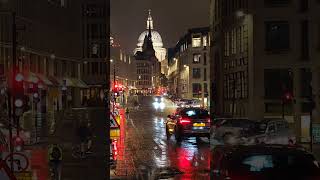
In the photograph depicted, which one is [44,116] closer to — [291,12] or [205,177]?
[291,12]

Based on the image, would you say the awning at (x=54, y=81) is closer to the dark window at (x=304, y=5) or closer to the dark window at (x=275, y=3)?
the dark window at (x=275, y=3)

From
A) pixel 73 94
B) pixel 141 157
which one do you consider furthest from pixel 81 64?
pixel 141 157

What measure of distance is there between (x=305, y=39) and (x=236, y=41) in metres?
8.67

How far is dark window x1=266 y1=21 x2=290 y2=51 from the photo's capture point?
47.5 metres

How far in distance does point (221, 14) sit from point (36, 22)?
2079 centimetres

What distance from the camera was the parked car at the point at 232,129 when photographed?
93.1 ft

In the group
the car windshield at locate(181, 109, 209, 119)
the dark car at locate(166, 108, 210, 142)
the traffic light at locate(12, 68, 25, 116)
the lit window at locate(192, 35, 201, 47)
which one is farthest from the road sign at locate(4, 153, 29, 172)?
the lit window at locate(192, 35, 201, 47)

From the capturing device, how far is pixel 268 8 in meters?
47.9

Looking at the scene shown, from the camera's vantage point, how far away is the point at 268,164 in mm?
10750

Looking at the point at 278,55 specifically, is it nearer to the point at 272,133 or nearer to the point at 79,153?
the point at 272,133

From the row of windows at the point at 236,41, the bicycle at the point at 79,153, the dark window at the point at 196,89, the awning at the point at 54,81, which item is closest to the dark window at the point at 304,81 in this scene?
the row of windows at the point at 236,41

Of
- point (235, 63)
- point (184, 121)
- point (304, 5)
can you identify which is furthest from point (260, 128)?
point (235, 63)

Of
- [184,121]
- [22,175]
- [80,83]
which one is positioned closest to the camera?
[22,175]

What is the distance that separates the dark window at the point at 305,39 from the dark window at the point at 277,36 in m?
1.04
